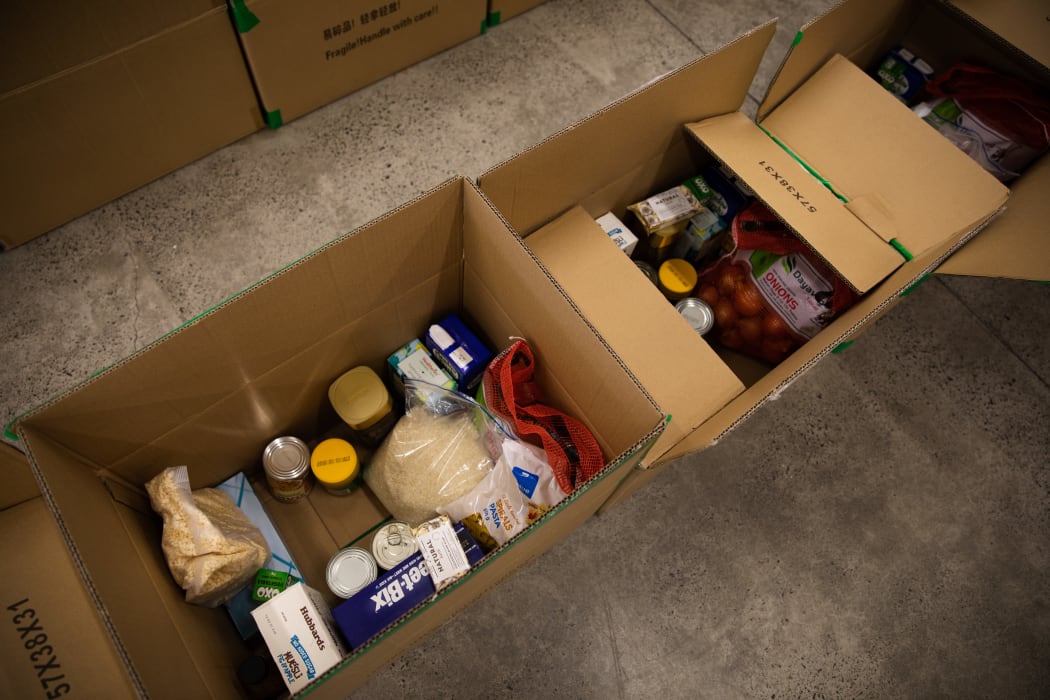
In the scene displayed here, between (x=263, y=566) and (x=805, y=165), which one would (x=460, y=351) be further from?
(x=805, y=165)

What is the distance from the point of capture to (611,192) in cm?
141

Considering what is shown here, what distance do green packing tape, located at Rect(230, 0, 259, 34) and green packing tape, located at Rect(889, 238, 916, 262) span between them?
1509 mm

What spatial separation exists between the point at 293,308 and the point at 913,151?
1253 mm

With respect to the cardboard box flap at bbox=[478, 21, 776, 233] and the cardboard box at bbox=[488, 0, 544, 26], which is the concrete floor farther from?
the cardboard box flap at bbox=[478, 21, 776, 233]

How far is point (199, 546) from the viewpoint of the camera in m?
0.98

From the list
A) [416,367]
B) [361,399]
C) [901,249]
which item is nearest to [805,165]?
[901,249]

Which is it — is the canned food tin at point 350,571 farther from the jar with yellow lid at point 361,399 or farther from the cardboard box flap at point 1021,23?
the cardboard box flap at point 1021,23

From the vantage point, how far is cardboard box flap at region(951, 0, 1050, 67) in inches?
55.0

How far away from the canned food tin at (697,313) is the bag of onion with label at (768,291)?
0.06m

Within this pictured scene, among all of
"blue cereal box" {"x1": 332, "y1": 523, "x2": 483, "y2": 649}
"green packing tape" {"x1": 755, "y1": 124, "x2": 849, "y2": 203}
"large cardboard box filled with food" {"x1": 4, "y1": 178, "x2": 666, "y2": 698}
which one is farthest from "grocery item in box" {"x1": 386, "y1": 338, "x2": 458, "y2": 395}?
"green packing tape" {"x1": 755, "y1": 124, "x2": 849, "y2": 203}

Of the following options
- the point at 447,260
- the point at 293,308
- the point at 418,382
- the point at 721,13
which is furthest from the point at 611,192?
the point at 721,13

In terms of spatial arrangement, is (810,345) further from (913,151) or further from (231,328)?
(231,328)

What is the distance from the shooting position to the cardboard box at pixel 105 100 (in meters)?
1.32

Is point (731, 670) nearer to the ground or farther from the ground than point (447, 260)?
nearer to the ground
